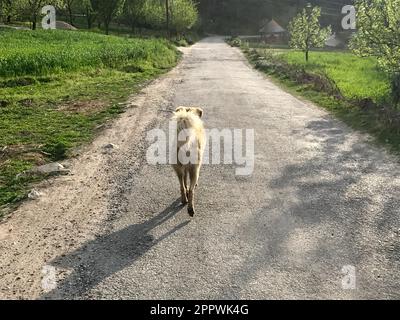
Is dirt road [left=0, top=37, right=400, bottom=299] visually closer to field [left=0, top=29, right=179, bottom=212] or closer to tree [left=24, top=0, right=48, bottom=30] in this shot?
field [left=0, top=29, right=179, bottom=212]

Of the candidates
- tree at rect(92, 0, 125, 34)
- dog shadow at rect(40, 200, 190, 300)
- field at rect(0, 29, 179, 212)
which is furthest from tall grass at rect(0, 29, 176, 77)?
tree at rect(92, 0, 125, 34)

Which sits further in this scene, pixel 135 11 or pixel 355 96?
pixel 135 11

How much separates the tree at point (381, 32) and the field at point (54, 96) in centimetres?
932

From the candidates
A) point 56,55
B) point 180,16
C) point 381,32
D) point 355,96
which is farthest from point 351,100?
point 180,16

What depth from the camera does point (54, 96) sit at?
14172mm

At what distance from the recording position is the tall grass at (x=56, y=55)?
17703 millimetres

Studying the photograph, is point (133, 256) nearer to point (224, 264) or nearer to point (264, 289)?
point (224, 264)

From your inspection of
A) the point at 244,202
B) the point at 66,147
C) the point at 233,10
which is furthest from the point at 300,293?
the point at 233,10

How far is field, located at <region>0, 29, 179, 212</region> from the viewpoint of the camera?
8.49 metres

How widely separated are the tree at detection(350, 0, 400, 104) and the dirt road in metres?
7.61

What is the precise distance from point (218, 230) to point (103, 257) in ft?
5.14

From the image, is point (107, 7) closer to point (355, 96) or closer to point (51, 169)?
point (355, 96)

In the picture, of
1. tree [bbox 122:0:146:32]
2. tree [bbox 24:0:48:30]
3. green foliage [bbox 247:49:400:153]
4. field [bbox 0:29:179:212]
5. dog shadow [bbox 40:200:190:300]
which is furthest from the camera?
tree [bbox 122:0:146:32]

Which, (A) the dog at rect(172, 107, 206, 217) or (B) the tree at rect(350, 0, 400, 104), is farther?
(B) the tree at rect(350, 0, 400, 104)
